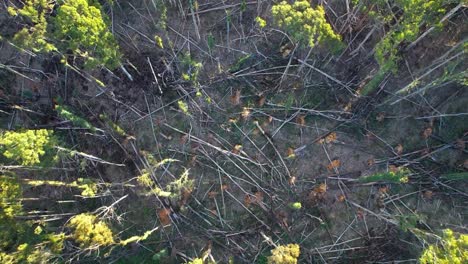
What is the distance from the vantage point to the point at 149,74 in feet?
49.5

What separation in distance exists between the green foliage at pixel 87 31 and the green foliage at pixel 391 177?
8728 mm

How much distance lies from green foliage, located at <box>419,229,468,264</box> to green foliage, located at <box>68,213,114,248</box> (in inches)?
347

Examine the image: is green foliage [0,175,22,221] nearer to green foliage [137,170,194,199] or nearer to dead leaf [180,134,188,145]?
green foliage [137,170,194,199]

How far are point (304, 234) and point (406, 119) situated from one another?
521 cm

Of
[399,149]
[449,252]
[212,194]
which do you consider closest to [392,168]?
[399,149]

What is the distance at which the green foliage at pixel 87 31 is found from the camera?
11.3m

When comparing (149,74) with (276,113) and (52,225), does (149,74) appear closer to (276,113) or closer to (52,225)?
(276,113)

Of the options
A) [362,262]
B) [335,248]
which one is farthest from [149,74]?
[362,262]

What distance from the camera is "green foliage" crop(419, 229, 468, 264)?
34.8 feet

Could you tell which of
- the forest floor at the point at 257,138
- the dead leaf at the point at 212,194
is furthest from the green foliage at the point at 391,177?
the dead leaf at the point at 212,194

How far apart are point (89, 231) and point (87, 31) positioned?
565 centimetres

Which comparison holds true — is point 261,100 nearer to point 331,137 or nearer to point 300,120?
point 300,120

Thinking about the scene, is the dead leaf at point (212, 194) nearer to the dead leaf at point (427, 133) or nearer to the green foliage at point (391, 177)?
the green foliage at point (391, 177)

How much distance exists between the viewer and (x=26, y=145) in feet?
37.6
